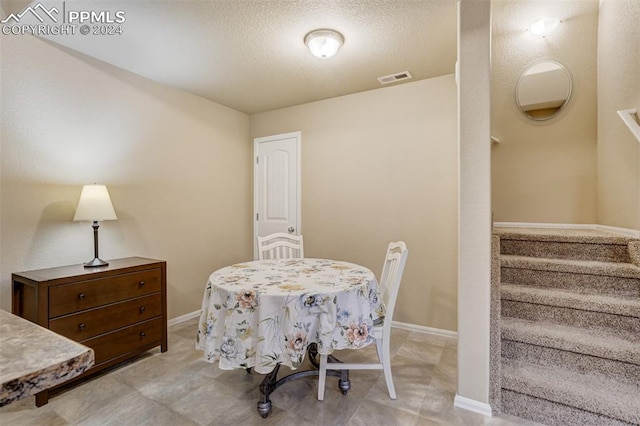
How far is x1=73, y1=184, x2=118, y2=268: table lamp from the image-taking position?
225 centimetres

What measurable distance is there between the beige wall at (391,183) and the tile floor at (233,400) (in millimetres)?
769

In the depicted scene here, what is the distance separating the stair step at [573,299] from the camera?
69.0 inches

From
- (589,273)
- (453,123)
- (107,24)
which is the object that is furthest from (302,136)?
(589,273)

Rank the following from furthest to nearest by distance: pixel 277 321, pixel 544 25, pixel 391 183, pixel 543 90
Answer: pixel 391 183 < pixel 543 90 < pixel 544 25 < pixel 277 321

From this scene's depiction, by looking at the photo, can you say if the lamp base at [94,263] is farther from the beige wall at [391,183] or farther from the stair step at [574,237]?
the stair step at [574,237]

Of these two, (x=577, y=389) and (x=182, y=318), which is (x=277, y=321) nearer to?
(x=577, y=389)

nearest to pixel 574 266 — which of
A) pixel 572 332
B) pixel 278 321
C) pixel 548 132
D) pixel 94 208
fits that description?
pixel 572 332

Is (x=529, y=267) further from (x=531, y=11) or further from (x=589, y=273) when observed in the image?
(x=531, y=11)

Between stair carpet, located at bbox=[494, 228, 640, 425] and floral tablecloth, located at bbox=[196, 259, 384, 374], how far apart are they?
0.96 metres

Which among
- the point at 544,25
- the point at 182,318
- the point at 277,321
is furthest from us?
the point at 182,318

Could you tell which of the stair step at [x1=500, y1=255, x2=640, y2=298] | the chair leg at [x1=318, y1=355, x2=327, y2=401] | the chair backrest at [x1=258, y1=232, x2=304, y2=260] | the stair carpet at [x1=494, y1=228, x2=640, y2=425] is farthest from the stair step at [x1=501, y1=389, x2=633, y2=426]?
the chair backrest at [x1=258, y1=232, x2=304, y2=260]

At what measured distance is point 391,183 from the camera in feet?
10.3

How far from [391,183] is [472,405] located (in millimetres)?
2007

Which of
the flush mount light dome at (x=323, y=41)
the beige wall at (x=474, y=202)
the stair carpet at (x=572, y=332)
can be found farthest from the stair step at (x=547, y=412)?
the flush mount light dome at (x=323, y=41)
